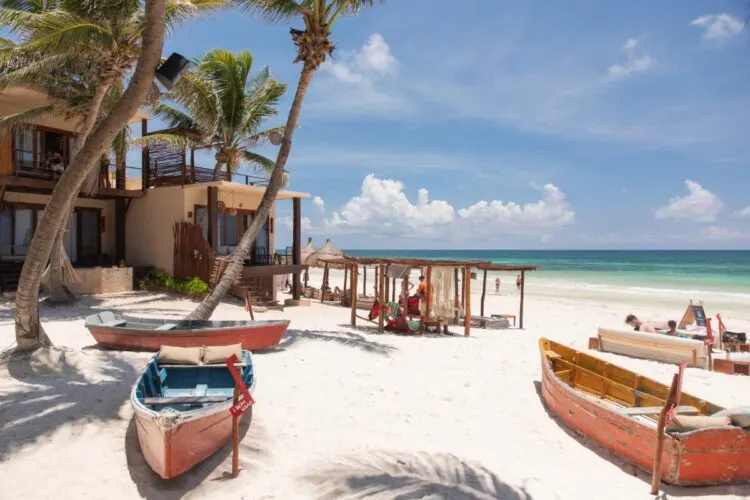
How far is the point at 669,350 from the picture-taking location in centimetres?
1215

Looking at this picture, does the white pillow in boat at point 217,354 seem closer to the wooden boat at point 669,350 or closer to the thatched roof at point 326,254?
the wooden boat at point 669,350

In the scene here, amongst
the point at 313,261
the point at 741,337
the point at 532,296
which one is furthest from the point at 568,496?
the point at 532,296

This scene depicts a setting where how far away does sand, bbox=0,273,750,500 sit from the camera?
5016 millimetres

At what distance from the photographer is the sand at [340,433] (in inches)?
197

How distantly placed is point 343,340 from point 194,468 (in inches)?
254

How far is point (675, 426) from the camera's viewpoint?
5625mm

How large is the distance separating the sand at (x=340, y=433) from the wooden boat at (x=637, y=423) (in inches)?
6.8

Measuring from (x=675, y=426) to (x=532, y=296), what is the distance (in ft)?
99.1

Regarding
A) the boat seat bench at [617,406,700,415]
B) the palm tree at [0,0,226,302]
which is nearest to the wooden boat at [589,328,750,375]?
the boat seat bench at [617,406,700,415]

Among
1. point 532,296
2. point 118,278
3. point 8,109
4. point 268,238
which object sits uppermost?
point 8,109

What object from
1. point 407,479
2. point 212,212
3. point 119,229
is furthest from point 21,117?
point 407,479

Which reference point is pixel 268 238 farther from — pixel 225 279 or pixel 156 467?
pixel 156 467

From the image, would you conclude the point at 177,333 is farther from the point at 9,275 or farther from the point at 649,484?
the point at 9,275

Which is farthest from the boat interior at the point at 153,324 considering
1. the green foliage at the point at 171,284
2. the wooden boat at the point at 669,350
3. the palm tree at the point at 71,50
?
the wooden boat at the point at 669,350
